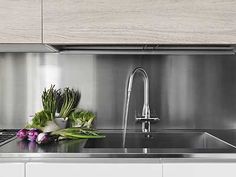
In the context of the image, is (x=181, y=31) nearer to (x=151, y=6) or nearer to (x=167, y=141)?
(x=151, y=6)

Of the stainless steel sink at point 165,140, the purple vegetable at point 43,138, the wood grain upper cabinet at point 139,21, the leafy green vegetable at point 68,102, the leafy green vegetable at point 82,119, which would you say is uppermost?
the wood grain upper cabinet at point 139,21

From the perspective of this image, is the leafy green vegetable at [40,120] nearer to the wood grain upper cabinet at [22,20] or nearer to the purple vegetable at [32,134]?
the purple vegetable at [32,134]

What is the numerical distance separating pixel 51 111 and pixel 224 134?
3.16 ft

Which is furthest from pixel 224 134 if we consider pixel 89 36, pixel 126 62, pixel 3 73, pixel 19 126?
pixel 3 73

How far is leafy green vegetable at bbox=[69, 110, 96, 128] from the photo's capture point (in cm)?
211

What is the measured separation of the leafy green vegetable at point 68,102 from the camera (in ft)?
7.06

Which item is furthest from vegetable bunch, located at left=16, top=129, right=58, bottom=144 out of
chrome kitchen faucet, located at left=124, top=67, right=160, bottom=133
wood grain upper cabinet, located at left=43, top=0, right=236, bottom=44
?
chrome kitchen faucet, located at left=124, top=67, right=160, bottom=133

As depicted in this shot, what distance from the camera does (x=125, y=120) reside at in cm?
222

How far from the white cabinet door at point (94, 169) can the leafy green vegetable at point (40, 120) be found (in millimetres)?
444

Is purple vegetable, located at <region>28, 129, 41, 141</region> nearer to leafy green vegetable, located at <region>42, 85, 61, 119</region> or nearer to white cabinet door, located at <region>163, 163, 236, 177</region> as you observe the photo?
leafy green vegetable, located at <region>42, 85, 61, 119</region>

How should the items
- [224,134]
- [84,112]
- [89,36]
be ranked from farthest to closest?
[84,112]
[224,134]
[89,36]

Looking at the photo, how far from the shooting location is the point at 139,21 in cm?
181

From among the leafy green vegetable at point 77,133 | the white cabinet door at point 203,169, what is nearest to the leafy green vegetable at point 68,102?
the leafy green vegetable at point 77,133

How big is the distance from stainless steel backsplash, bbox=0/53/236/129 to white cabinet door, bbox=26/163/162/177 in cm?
73
